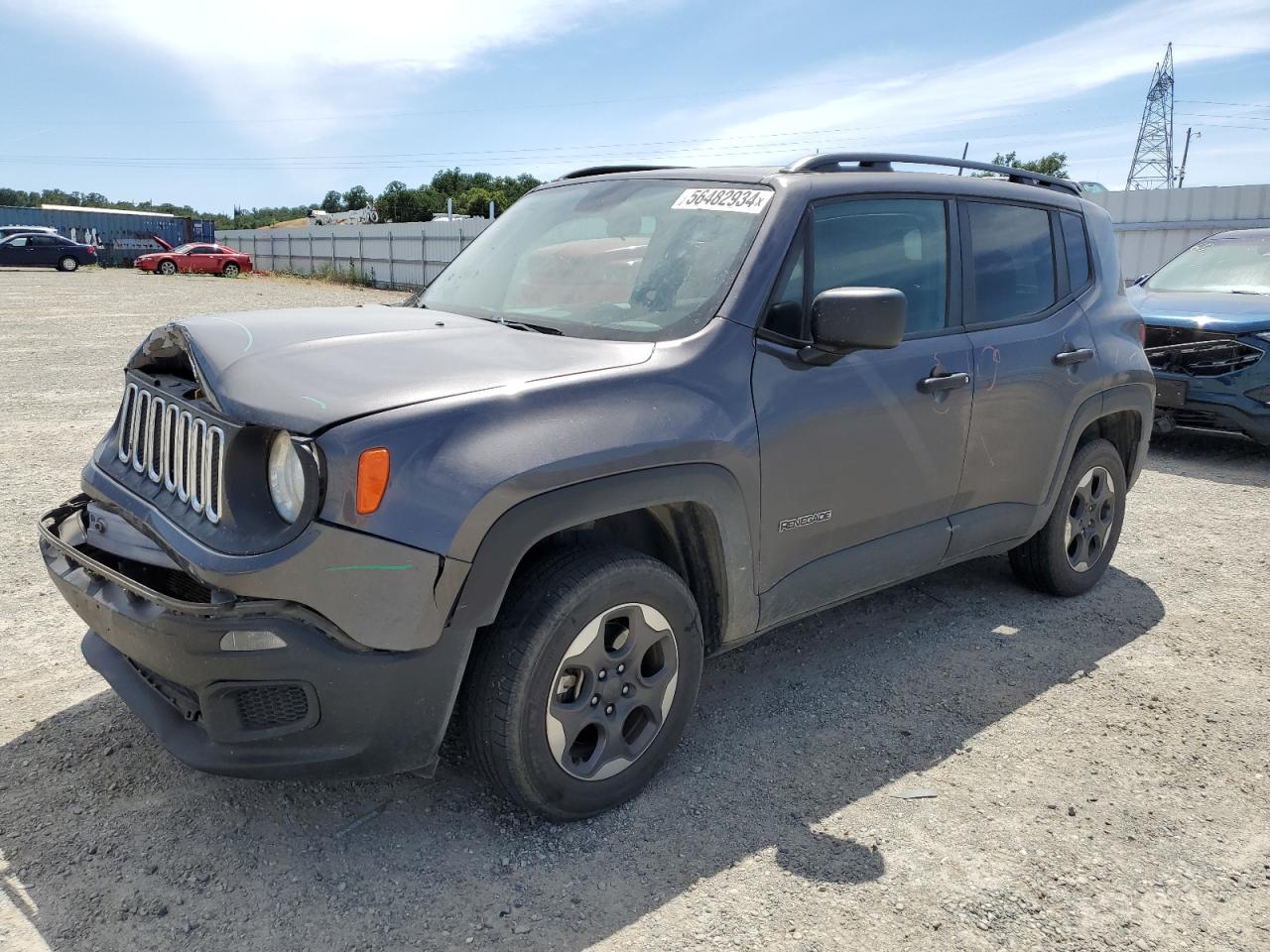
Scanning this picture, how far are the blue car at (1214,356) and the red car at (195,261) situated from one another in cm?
3789

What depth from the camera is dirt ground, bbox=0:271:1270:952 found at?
2.58 meters

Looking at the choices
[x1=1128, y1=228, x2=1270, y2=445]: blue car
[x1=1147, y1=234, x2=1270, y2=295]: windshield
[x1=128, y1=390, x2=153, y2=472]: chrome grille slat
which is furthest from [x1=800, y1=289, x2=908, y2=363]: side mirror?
[x1=1147, y1=234, x2=1270, y2=295]: windshield

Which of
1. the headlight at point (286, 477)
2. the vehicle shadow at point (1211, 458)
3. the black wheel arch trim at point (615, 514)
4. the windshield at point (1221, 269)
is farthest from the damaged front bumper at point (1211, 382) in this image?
the headlight at point (286, 477)

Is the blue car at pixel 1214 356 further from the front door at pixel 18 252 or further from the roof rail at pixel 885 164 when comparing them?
the front door at pixel 18 252

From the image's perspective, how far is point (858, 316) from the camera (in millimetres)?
3102

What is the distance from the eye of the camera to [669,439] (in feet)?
9.47

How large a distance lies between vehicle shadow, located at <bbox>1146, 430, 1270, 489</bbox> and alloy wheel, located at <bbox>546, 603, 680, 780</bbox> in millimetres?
6045

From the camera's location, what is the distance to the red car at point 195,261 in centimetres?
3931

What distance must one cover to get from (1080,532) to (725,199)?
2555 millimetres

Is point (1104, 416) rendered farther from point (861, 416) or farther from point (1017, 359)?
point (861, 416)

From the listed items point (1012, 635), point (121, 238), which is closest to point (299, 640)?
point (1012, 635)

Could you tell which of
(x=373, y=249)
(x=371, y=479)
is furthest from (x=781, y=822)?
(x=373, y=249)

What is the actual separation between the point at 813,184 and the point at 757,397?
861mm

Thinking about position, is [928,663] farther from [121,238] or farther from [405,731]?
[121,238]
